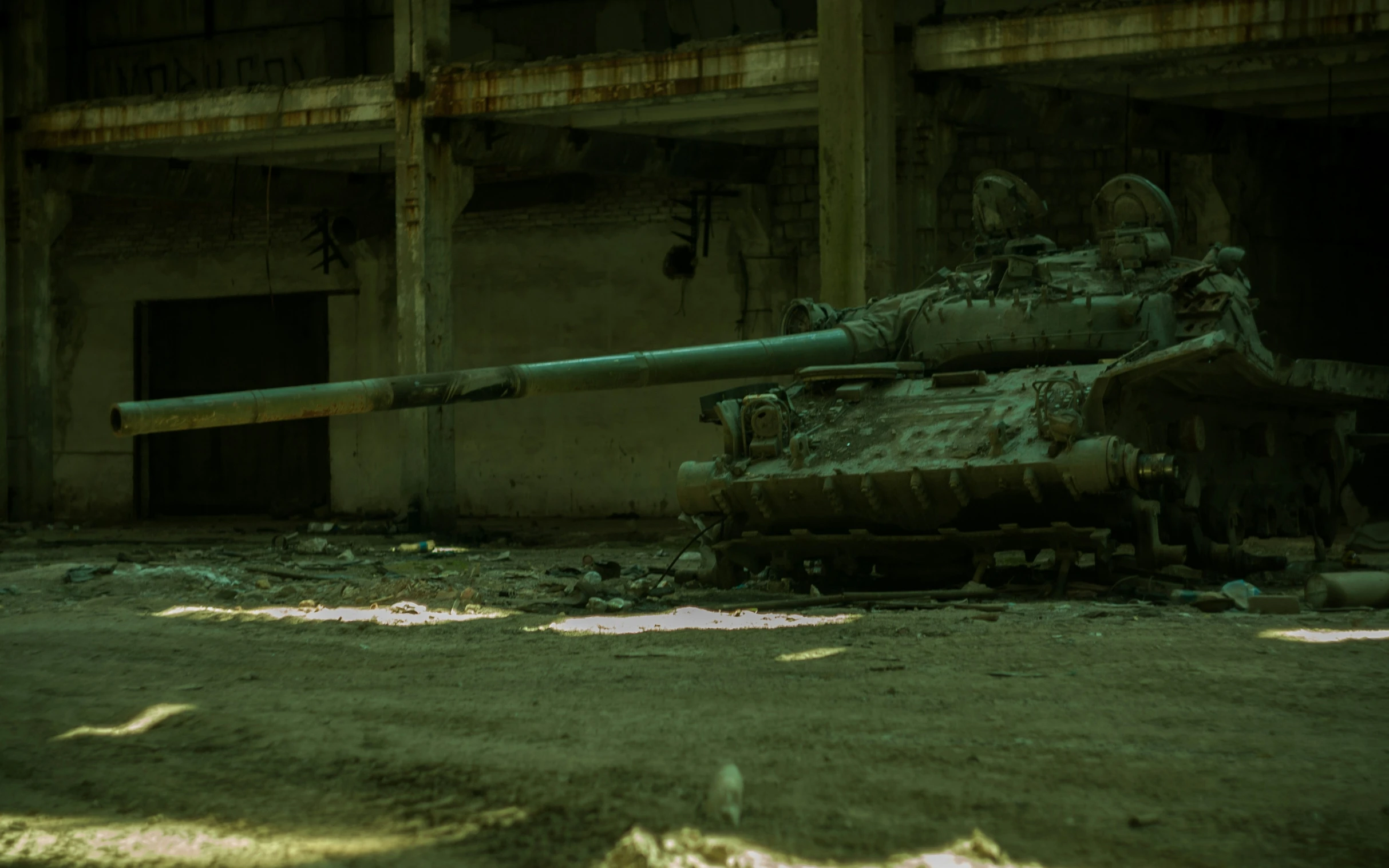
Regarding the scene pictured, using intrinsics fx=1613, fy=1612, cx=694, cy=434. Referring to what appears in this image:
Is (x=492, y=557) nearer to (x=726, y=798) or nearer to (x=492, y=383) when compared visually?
(x=492, y=383)

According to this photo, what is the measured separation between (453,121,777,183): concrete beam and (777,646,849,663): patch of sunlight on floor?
8.88 m

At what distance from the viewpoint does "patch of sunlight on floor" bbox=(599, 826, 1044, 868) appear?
2945mm

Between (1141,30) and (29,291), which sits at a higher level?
(1141,30)

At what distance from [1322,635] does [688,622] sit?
2510 mm

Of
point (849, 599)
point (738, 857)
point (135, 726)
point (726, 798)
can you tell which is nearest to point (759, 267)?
point (849, 599)

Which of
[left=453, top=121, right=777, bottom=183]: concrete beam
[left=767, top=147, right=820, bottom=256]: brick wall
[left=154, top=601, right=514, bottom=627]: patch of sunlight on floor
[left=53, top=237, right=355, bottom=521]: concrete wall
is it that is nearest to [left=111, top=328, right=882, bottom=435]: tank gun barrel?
[left=154, top=601, right=514, bottom=627]: patch of sunlight on floor

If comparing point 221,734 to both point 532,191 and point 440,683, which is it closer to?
point 440,683

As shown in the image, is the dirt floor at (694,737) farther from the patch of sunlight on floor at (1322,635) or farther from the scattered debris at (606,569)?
the scattered debris at (606,569)

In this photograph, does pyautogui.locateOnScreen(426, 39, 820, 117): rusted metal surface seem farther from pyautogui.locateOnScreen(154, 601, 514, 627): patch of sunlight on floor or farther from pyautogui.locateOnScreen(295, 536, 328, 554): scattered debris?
pyautogui.locateOnScreen(154, 601, 514, 627): patch of sunlight on floor

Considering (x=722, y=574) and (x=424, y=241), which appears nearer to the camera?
(x=722, y=574)

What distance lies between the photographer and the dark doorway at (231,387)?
18016mm

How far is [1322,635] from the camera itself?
5891 mm

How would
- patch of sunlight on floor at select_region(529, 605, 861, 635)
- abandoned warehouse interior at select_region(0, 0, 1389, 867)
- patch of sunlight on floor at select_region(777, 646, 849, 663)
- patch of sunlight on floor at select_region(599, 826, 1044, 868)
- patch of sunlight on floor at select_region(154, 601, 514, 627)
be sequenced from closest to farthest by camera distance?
patch of sunlight on floor at select_region(599, 826, 1044, 868)
abandoned warehouse interior at select_region(0, 0, 1389, 867)
patch of sunlight on floor at select_region(777, 646, 849, 663)
patch of sunlight on floor at select_region(529, 605, 861, 635)
patch of sunlight on floor at select_region(154, 601, 514, 627)

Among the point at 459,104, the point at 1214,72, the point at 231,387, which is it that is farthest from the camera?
the point at 231,387
